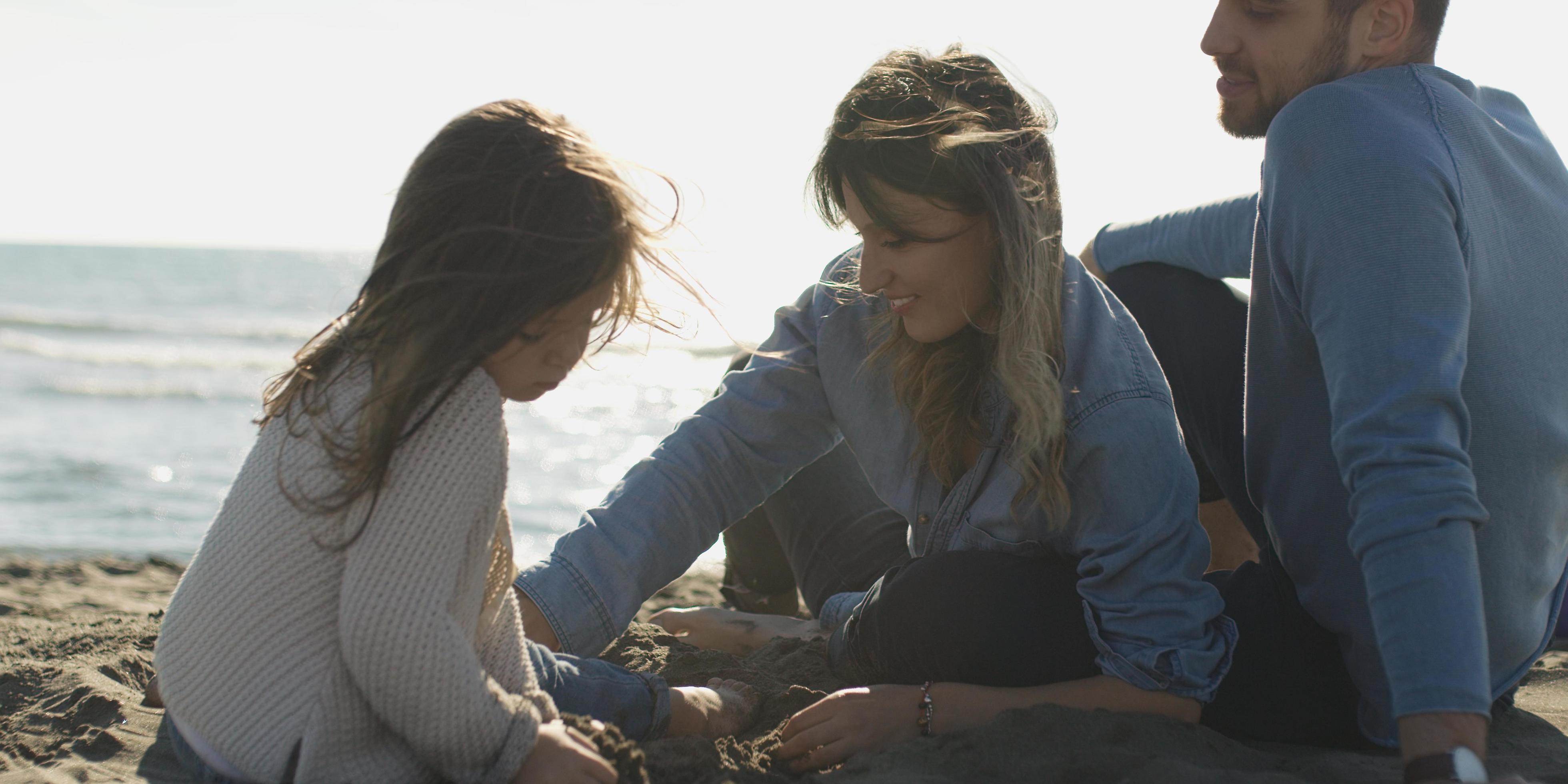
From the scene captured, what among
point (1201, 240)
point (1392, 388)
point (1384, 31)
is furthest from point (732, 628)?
point (1384, 31)

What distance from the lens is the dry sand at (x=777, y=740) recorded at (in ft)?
5.94

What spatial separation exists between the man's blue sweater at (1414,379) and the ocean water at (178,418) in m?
1.26

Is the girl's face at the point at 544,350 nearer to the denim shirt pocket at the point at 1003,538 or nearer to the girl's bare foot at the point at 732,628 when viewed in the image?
the denim shirt pocket at the point at 1003,538

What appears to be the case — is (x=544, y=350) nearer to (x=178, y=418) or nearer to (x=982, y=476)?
(x=982, y=476)

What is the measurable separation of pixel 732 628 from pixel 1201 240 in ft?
5.63

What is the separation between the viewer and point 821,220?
7.88ft

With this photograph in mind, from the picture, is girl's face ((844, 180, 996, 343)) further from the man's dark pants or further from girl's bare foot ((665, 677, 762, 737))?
A: girl's bare foot ((665, 677, 762, 737))

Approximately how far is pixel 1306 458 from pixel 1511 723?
80cm

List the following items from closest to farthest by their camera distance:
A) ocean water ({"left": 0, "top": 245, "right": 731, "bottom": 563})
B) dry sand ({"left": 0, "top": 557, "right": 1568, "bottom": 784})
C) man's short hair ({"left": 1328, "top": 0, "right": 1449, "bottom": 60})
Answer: dry sand ({"left": 0, "top": 557, "right": 1568, "bottom": 784})
man's short hair ({"left": 1328, "top": 0, "right": 1449, "bottom": 60})
ocean water ({"left": 0, "top": 245, "right": 731, "bottom": 563})

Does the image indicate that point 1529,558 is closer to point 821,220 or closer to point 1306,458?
point 1306,458

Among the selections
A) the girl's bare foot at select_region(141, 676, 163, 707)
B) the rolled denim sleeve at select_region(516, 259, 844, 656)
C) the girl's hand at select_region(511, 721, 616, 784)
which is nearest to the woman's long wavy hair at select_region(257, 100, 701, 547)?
the girl's hand at select_region(511, 721, 616, 784)

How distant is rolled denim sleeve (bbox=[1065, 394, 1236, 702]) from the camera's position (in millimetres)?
1965

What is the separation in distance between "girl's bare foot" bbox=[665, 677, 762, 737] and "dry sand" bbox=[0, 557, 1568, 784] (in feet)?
0.12

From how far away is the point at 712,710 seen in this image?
7.07 feet
